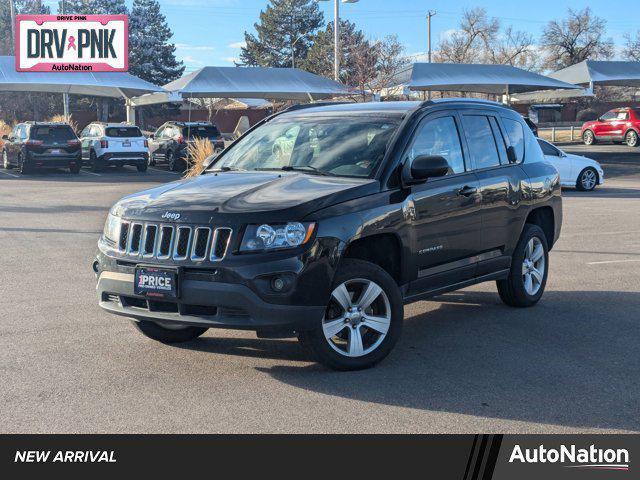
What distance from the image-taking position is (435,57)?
283 ft

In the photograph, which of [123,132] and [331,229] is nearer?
[331,229]

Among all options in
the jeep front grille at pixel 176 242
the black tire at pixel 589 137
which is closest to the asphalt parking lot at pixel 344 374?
the jeep front grille at pixel 176 242

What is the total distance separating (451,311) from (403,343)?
1420 mm

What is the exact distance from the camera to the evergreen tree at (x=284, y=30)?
87688 mm

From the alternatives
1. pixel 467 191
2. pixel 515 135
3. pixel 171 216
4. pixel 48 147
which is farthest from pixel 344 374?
pixel 48 147

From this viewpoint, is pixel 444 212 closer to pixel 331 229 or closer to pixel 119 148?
pixel 331 229

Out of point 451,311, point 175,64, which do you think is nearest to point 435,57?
point 175,64

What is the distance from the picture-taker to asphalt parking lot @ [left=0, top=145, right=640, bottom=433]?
5113 mm

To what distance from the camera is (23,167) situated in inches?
1164

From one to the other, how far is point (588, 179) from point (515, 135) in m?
14.8

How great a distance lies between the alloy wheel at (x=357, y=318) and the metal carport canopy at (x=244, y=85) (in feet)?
102

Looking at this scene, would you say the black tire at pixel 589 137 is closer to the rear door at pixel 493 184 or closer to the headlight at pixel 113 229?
the rear door at pixel 493 184

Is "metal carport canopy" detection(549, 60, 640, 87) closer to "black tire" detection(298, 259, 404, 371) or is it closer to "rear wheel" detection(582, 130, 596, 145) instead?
"rear wheel" detection(582, 130, 596, 145)

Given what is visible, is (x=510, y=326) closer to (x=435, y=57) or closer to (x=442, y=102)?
(x=442, y=102)
